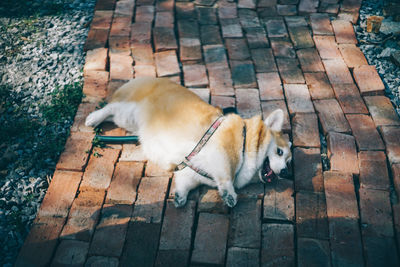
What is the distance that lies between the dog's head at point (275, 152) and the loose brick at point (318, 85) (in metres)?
0.79

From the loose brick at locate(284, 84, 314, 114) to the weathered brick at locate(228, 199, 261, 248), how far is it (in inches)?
45.0

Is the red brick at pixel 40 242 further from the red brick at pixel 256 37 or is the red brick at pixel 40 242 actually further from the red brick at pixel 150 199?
the red brick at pixel 256 37

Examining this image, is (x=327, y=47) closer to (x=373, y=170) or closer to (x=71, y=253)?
(x=373, y=170)

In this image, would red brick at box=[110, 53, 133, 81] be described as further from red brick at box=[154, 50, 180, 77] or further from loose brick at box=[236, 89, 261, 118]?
loose brick at box=[236, 89, 261, 118]

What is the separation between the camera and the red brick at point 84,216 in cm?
226

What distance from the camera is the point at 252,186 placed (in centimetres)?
263

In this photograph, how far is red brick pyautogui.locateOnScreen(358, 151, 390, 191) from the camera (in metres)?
2.58

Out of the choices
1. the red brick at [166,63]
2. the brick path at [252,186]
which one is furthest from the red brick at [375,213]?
the red brick at [166,63]

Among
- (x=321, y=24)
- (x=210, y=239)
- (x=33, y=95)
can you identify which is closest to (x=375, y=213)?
(x=210, y=239)

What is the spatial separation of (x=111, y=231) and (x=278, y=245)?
122 cm

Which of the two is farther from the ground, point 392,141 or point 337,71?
point 337,71

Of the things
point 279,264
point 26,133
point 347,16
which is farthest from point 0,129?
→ point 347,16

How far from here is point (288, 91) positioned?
331 cm

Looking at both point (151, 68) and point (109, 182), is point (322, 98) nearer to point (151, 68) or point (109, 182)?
point (151, 68)
